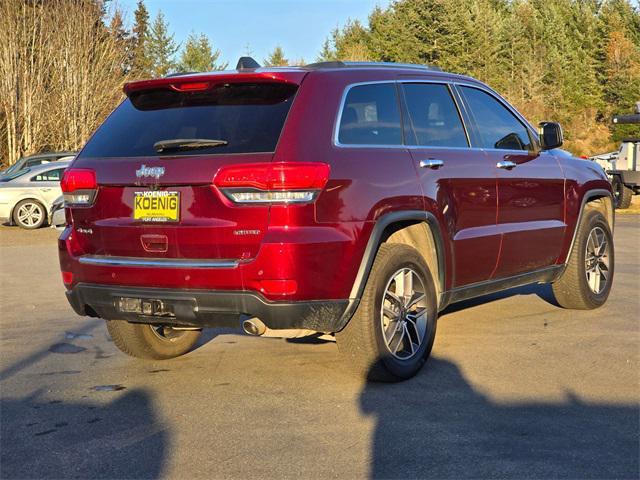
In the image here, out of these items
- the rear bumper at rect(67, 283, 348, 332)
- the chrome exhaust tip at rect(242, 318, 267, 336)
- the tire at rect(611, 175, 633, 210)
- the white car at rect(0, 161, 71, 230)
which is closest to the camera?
the rear bumper at rect(67, 283, 348, 332)

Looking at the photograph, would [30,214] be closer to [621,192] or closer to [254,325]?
[621,192]

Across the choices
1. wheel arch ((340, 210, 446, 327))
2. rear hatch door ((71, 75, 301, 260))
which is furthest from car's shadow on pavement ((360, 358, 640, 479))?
rear hatch door ((71, 75, 301, 260))

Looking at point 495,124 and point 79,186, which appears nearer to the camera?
point 79,186

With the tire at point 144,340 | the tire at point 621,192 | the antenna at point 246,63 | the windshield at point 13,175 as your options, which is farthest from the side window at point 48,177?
the antenna at point 246,63

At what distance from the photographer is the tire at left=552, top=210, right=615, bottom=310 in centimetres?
752

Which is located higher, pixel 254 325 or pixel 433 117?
pixel 433 117

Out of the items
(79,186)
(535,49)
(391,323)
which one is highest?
(535,49)

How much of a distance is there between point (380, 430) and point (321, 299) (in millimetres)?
798

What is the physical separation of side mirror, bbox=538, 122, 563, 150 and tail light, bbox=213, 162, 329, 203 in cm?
287

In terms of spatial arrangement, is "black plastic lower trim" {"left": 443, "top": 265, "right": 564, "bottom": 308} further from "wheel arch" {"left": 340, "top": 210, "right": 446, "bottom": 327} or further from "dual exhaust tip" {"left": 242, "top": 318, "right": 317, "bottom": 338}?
"dual exhaust tip" {"left": 242, "top": 318, "right": 317, "bottom": 338}

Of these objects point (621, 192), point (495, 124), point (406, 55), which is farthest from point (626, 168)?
point (406, 55)

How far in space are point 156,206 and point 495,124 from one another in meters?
2.83

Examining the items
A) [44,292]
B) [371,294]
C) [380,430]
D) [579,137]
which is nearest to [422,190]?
[371,294]

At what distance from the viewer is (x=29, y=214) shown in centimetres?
1931
